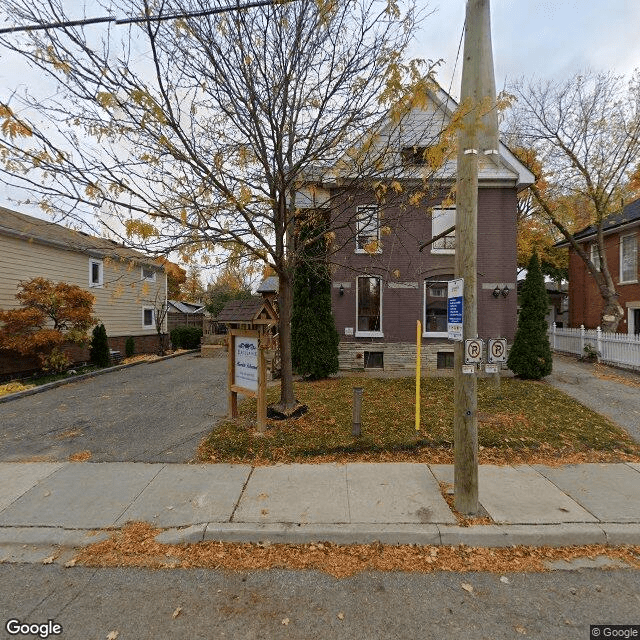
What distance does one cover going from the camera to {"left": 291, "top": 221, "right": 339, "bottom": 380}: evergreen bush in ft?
36.1

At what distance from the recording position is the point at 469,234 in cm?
379

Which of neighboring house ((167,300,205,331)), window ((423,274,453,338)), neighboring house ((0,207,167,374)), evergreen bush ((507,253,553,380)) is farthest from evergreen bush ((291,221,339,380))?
neighboring house ((167,300,205,331))

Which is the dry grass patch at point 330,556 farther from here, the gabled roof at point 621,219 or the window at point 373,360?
the gabled roof at point 621,219

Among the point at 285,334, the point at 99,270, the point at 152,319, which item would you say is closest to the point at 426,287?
the point at 285,334

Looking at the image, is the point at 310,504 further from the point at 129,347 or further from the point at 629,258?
the point at 629,258

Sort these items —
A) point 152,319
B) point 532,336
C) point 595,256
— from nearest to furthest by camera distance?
1. point 532,336
2. point 595,256
3. point 152,319

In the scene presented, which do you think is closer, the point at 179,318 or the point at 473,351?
the point at 473,351

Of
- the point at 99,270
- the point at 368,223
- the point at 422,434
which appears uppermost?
the point at 99,270

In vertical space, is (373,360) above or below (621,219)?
below

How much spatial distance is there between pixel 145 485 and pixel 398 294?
9.76 meters

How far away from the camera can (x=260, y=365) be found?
5973mm

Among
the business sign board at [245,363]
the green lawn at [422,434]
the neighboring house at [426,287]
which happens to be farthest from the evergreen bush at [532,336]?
the business sign board at [245,363]

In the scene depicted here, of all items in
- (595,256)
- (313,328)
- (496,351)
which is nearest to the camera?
(496,351)

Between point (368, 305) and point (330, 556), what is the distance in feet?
32.5
